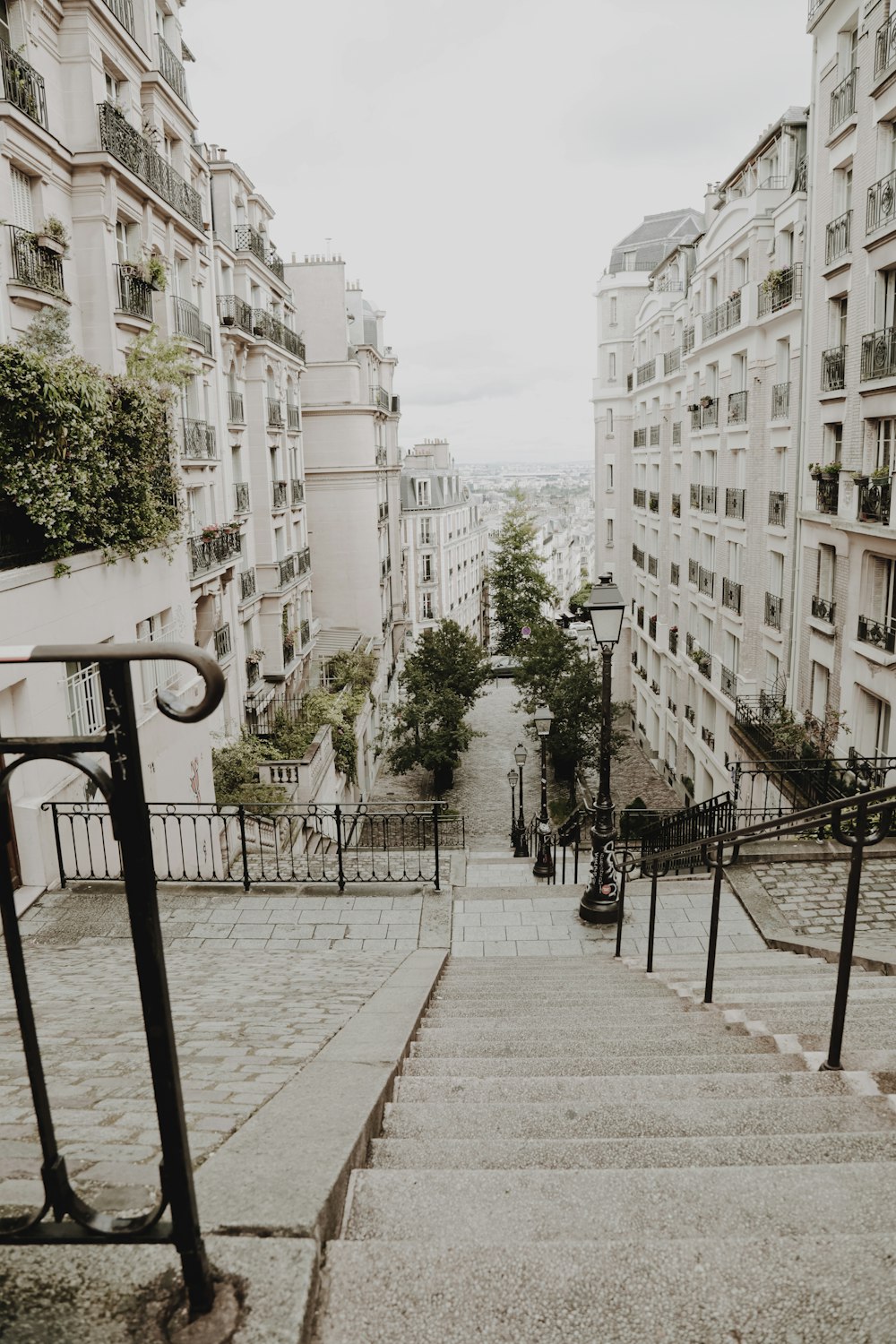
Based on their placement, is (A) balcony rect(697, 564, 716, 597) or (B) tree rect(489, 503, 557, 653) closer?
(A) balcony rect(697, 564, 716, 597)

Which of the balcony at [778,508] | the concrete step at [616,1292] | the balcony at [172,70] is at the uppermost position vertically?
the balcony at [172,70]

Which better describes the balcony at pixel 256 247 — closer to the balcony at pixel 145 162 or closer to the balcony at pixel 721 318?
the balcony at pixel 145 162

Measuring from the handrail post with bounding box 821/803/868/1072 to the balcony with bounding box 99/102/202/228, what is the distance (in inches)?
777

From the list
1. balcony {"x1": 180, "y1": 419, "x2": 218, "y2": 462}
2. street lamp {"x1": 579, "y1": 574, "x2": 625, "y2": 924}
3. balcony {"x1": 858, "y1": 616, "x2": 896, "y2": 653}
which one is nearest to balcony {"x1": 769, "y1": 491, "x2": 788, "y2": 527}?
balcony {"x1": 858, "y1": 616, "x2": 896, "y2": 653}

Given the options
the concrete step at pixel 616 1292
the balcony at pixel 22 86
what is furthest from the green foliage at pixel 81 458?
the concrete step at pixel 616 1292

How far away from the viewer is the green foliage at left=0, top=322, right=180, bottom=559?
10.8m

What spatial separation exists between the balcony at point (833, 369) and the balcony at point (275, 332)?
17.1 m

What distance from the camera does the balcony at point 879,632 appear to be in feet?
59.7

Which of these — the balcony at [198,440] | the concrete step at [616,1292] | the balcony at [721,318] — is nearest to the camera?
the concrete step at [616,1292]

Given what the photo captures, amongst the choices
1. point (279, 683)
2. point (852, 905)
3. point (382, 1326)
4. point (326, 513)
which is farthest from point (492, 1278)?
point (326, 513)

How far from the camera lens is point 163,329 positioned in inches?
853

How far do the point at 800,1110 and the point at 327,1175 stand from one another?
2.24 meters

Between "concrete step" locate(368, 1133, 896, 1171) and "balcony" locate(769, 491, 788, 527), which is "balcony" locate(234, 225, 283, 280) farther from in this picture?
"concrete step" locate(368, 1133, 896, 1171)

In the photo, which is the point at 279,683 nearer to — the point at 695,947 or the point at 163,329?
the point at 163,329
